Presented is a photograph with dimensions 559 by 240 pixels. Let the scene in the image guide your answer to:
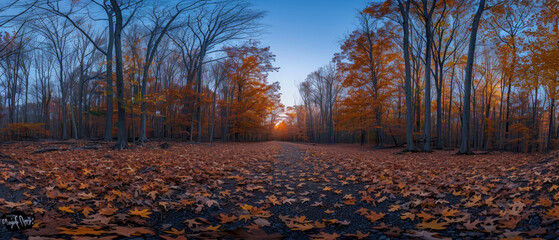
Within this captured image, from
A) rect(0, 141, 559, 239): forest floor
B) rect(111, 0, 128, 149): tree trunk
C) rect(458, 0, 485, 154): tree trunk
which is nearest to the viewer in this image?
rect(0, 141, 559, 239): forest floor

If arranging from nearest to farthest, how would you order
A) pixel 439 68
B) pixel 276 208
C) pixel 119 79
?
pixel 276 208
pixel 119 79
pixel 439 68

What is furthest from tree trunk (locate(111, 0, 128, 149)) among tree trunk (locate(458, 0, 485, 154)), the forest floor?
tree trunk (locate(458, 0, 485, 154))

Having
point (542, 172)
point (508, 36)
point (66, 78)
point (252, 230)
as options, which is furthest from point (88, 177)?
point (66, 78)

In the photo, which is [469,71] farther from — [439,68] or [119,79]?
[119,79]

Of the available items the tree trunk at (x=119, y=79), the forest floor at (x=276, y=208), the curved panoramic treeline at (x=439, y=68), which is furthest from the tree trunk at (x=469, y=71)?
the tree trunk at (x=119, y=79)

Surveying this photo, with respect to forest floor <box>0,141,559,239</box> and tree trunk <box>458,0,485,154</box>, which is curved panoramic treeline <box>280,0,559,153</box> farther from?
forest floor <box>0,141,559,239</box>

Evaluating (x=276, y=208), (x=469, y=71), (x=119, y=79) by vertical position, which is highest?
(x=469, y=71)

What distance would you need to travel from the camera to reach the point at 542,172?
434cm

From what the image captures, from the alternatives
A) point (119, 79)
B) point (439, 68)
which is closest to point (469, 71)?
point (439, 68)

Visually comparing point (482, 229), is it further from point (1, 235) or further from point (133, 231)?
point (1, 235)

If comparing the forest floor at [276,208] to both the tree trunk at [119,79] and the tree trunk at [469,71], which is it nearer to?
the tree trunk at [119,79]

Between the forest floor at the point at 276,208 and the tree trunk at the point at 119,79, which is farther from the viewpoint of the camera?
the tree trunk at the point at 119,79

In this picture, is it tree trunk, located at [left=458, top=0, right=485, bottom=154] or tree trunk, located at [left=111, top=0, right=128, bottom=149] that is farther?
tree trunk, located at [left=458, top=0, right=485, bottom=154]

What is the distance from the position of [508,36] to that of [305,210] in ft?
75.2
